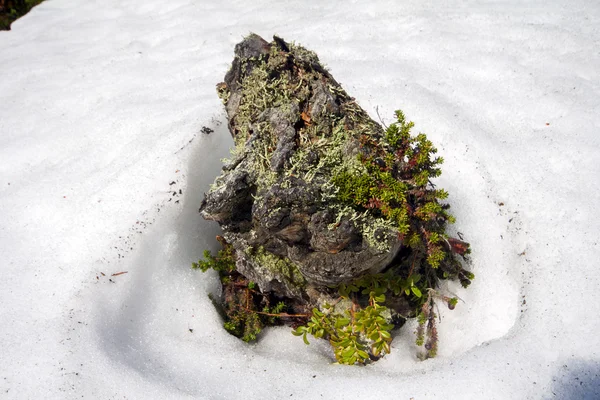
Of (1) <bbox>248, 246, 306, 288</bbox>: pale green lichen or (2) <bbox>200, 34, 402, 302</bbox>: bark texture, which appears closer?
(2) <bbox>200, 34, 402, 302</bbox>: bark texture

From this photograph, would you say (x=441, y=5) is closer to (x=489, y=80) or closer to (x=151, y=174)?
(x=489, y=80)

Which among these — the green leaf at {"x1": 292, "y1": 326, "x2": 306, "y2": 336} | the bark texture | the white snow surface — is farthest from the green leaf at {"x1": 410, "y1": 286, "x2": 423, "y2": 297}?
the green leaf at {"x1": 292, "y1": 326, "x2": 306, "y2": 336}

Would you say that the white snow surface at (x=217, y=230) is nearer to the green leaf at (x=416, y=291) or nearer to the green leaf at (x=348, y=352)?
the green leaf at (x=348, y=352)

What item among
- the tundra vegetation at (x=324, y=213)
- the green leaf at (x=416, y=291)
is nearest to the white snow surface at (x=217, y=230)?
the tundra vegetation at (x=324, y=213)

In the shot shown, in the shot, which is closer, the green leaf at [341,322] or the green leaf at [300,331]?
the green leaf at [341,322]

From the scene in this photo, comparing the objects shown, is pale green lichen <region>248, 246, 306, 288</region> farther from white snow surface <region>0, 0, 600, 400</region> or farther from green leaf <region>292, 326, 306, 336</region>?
white snow surface <region>0, 0, 600, 400</region>

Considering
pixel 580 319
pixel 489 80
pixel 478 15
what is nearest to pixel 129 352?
pixel 580 319

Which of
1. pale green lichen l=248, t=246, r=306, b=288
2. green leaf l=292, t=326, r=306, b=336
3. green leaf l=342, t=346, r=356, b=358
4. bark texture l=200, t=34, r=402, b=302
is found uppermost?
bark texture l=200, t=34, r=402, b=302

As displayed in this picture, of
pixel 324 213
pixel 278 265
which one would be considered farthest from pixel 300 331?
pixel 324 213
